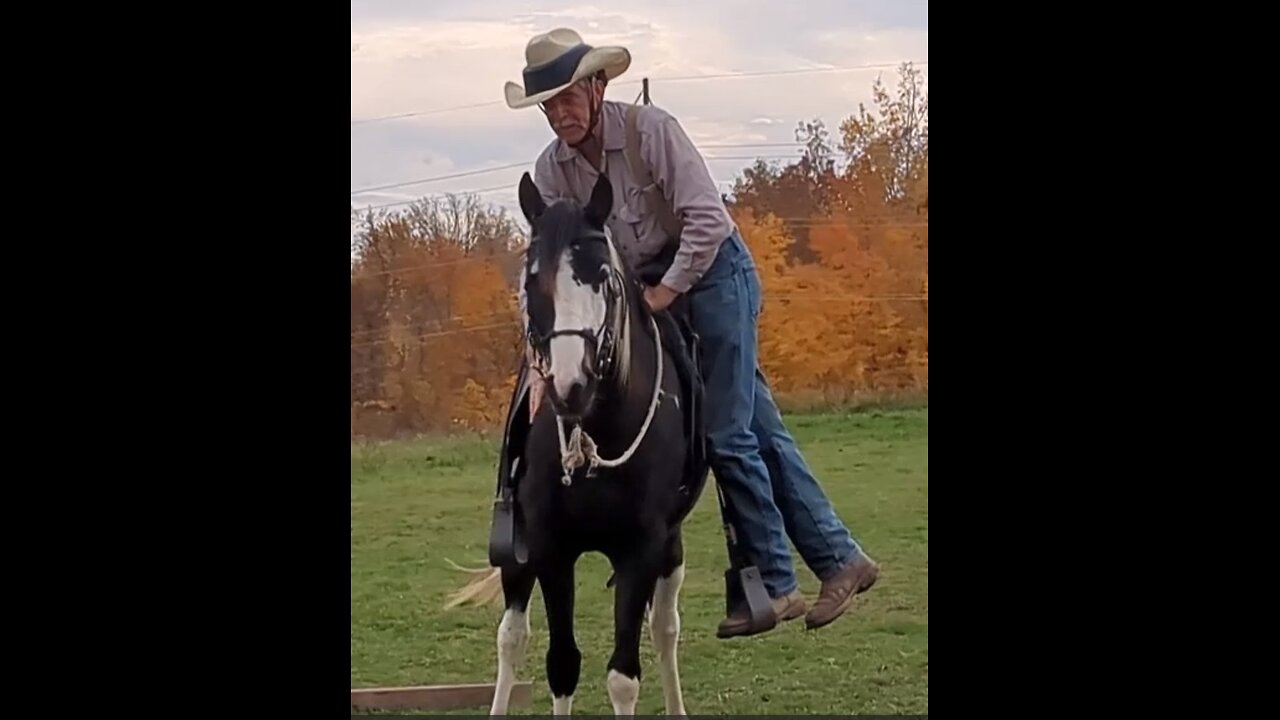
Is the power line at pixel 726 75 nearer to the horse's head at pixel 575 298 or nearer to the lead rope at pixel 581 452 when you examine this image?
the horse's head at pixel 575 298

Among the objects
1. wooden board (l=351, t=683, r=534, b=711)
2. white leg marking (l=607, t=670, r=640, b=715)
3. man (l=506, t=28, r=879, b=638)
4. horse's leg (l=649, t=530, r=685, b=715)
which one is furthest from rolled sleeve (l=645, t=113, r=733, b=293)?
wooden board (l=351, t=683, r=534, b=711)

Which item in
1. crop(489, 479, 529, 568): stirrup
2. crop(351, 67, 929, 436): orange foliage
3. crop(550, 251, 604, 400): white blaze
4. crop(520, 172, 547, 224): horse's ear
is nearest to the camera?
crop(550, 251, 604, 400): white blaze

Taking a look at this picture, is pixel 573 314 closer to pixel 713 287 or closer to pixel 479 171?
pixel 713 287

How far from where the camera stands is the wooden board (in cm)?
383

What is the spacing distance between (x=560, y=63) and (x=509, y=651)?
1561 millimetres

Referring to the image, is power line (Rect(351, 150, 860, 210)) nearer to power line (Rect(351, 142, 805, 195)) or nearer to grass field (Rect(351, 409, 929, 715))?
power line (Rect(351, 142, 805, 195))

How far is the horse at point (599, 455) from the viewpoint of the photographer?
3.59 m

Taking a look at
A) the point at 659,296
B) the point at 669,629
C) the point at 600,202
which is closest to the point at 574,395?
the point at 659,296

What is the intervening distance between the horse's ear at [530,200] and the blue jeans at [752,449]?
18.6 inches

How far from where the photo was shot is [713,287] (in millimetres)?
3820

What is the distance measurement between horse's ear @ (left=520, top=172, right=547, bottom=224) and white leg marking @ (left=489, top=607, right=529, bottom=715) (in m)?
1.05

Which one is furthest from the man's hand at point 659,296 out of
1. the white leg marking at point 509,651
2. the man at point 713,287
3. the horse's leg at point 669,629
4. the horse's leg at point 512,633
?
the white leg marking at point 509,651
